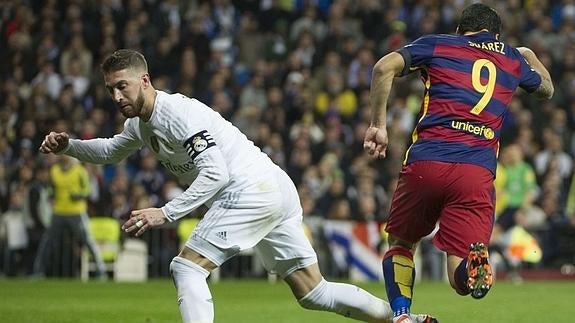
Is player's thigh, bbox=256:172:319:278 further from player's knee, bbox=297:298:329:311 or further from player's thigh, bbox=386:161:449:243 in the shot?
player's thigh, bbox=386:161:449:243

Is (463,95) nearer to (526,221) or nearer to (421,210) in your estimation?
(421,210)

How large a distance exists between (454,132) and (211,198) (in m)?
1.65

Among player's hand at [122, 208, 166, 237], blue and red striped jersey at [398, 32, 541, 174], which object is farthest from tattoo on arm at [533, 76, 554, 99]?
player's hand at [122, 208, 166, 237]

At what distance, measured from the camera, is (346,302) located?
8.71 m

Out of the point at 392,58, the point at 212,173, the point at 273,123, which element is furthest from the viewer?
the point at 273,123

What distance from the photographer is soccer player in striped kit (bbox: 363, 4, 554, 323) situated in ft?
27.6

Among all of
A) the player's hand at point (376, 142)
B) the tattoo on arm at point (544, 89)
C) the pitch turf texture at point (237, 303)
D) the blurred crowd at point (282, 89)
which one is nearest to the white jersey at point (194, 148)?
the player's hand at point (376, 142)

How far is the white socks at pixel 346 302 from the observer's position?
8625 mm

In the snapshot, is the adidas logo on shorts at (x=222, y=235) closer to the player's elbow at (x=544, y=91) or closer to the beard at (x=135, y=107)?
the beard at (x=135, y=107)

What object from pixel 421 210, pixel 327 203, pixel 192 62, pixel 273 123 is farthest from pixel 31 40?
pixel 421 210

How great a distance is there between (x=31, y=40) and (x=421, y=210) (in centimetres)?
1718

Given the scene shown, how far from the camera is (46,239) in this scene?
20.6 m

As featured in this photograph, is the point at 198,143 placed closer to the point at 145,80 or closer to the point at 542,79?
the point at 145,80

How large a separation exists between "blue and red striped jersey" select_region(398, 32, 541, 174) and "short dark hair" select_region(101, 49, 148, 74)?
5.63 ft
